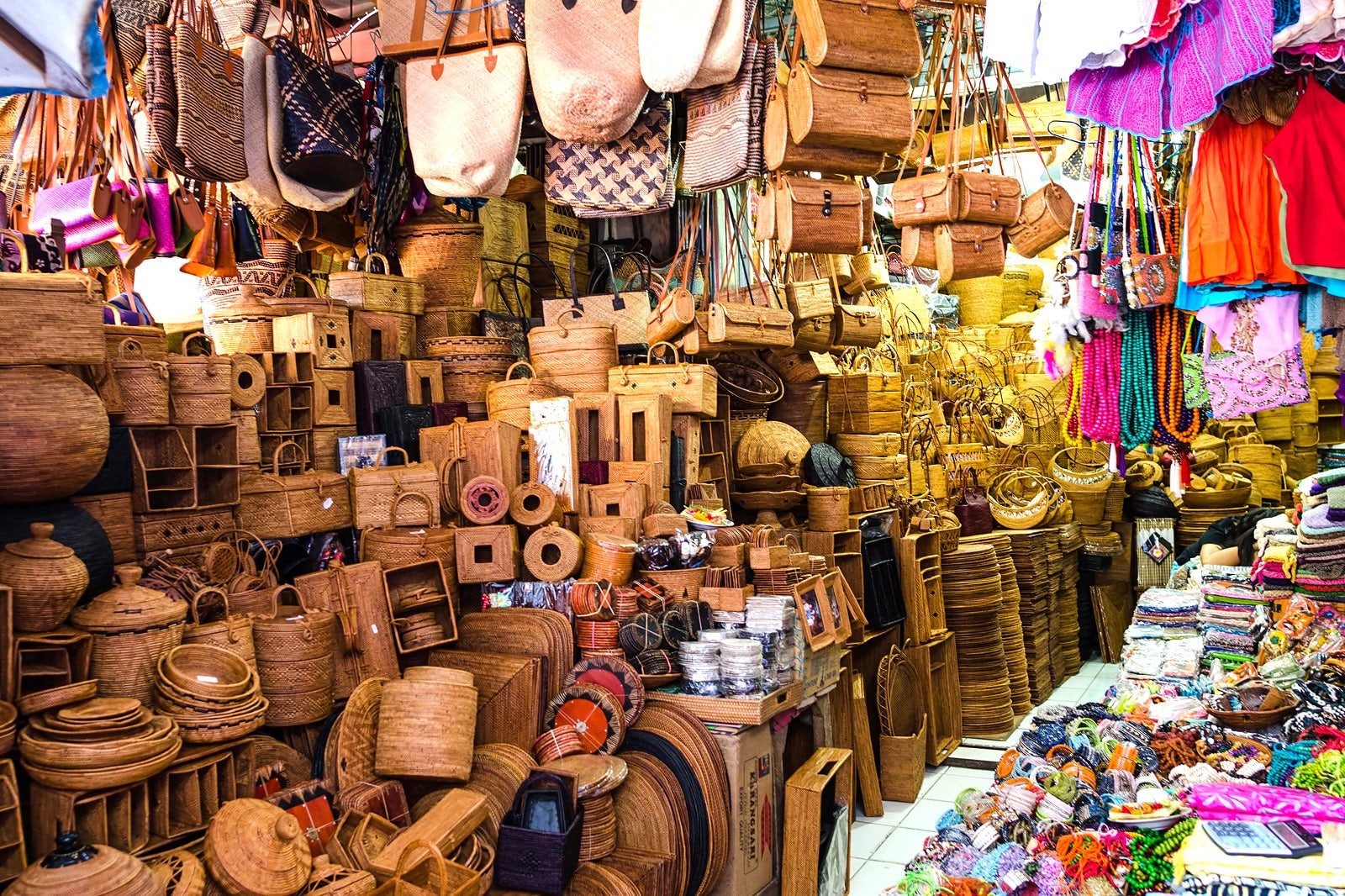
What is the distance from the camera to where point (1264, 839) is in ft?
7.41

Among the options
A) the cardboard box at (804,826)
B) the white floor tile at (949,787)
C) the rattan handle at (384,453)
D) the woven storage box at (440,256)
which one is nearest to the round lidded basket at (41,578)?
the rattan handle at (384,453)

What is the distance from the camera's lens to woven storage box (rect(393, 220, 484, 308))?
5.67 meters

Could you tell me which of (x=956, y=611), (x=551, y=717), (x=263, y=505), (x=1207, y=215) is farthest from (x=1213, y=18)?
(x=956, y=611)

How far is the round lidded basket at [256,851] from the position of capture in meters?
2.88

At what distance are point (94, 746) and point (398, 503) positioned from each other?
1.81m

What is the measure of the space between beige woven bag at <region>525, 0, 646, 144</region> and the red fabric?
2.18 meters

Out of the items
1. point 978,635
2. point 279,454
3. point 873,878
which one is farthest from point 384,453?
point 978,635

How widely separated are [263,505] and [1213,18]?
358 centimetres

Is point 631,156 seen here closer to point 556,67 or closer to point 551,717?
point 556,67

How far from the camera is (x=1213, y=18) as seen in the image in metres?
2.30

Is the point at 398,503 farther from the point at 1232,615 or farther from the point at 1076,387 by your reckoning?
the point at 1232,615

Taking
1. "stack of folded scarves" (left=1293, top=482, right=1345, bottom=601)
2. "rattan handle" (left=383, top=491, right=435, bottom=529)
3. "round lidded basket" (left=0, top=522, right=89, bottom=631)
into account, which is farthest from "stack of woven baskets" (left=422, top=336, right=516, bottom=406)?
"stack of folded scarves" (left=1293, top=482, right=1345, bottom=601)

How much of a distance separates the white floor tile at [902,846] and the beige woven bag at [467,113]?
145 inches

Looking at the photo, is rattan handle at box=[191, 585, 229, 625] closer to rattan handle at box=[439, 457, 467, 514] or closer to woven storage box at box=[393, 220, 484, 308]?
rattan handle at box=[439, 457, 467, 514]
